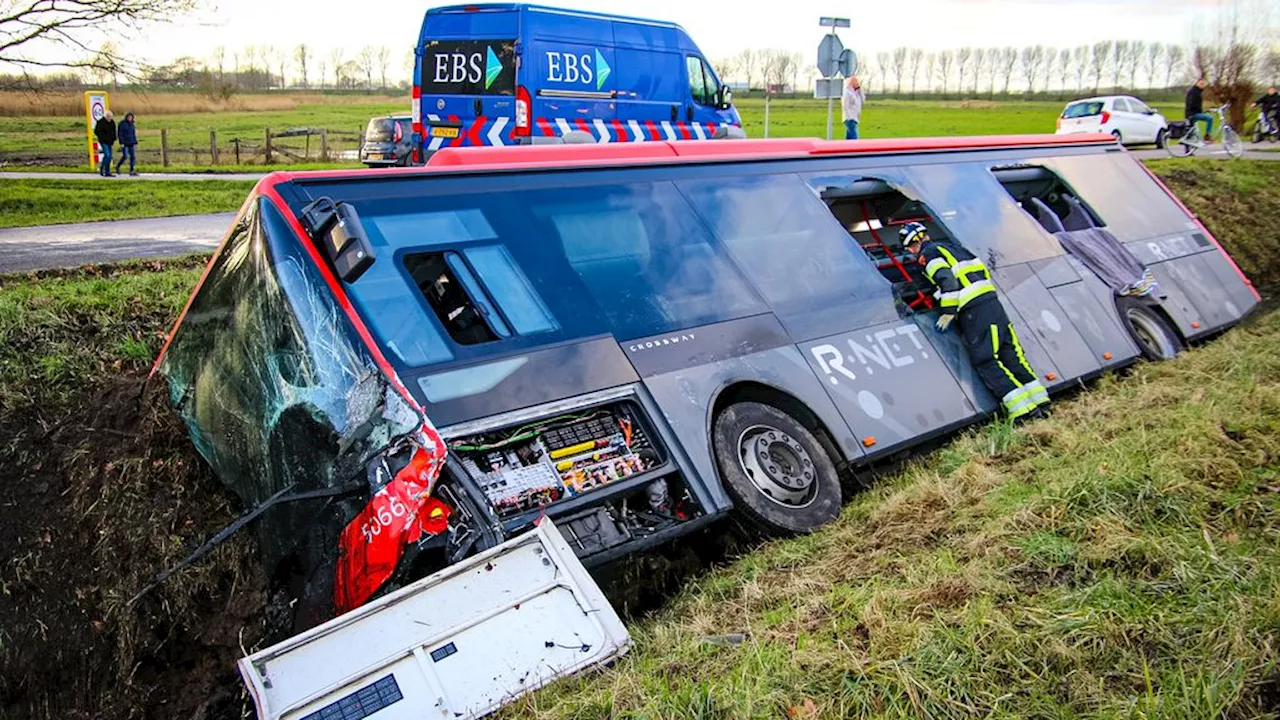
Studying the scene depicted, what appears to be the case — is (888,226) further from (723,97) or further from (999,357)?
(723,97)

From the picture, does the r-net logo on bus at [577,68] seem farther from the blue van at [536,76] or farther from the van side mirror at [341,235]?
the van side mirror at [341,235]

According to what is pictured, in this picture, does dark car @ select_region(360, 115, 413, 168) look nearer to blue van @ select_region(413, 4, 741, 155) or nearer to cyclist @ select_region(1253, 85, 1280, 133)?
blue van @ select_region(413, 4, 741, 155)

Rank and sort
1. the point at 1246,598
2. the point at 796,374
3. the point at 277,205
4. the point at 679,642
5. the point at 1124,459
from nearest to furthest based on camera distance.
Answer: the point at 1246,598 < the point at 679,642 < the point at 277,205 < the point at 1124,459 < the point at 796,374

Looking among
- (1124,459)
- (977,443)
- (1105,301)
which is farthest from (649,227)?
(1105,301)

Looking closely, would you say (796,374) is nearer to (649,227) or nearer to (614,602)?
(649,227)

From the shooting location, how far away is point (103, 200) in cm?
1412

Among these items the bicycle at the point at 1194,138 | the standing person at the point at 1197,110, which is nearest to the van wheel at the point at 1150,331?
the bicycle at the point at 1194,138

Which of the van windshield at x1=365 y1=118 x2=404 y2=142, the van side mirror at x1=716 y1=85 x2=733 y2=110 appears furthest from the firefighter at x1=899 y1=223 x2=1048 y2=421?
the van windshield at x1=365 y1=118 x2=404 y2=142

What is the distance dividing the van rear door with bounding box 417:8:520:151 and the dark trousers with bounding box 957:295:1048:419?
8.73 m

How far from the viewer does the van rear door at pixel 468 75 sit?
13.6 meters

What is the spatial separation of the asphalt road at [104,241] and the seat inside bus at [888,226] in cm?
545

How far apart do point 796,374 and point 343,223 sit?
2351 millimetres

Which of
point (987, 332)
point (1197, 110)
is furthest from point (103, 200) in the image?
point (1197, 110)

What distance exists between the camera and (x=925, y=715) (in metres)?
2.92
